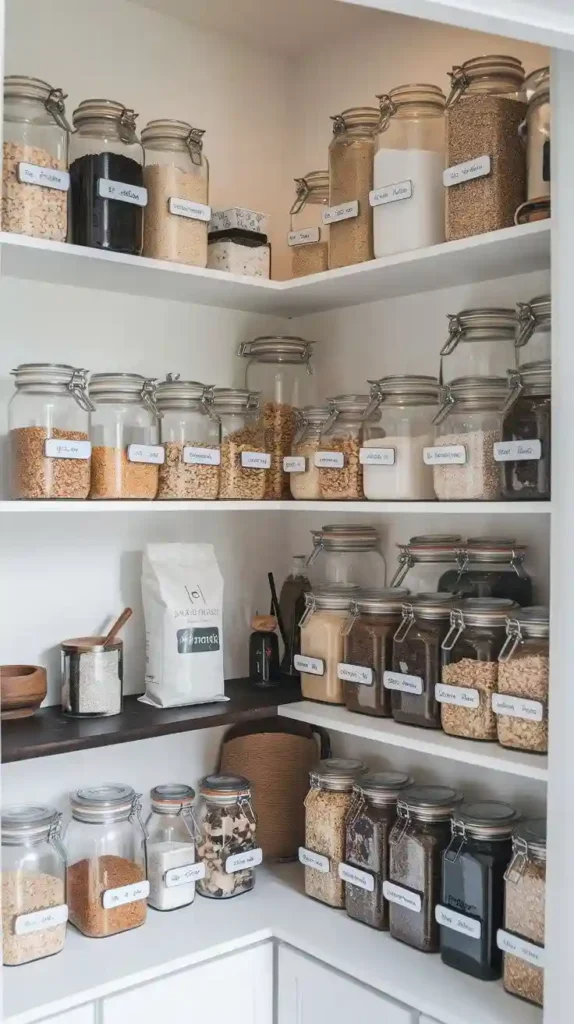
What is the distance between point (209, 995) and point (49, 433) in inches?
44.8

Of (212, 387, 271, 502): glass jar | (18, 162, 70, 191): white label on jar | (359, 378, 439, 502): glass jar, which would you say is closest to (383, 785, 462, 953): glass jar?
(359, 378, 439, 502): glass jar

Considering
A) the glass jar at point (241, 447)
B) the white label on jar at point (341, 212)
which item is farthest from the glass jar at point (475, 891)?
the white label on jar at point (341, 212)

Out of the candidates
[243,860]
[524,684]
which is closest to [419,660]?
[524,684]

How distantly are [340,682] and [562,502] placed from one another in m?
0.71

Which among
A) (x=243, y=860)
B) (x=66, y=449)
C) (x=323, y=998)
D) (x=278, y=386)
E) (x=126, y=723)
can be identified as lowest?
(x=323, y=998)

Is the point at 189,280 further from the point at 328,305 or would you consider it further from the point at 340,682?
the point at 340,682

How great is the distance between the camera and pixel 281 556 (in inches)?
101

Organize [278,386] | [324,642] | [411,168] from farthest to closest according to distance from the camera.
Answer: [278,386], [324,642], [411,168]

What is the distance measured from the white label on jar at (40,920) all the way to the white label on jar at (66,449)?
824 mm

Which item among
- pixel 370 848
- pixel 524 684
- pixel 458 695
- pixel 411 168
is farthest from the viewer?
pixel 370 848

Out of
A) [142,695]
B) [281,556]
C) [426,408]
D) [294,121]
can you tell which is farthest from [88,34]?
[142,695]

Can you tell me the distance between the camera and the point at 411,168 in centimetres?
192

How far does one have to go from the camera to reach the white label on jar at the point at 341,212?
2.04 metres

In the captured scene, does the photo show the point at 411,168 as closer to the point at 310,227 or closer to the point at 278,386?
the point at 310,227
